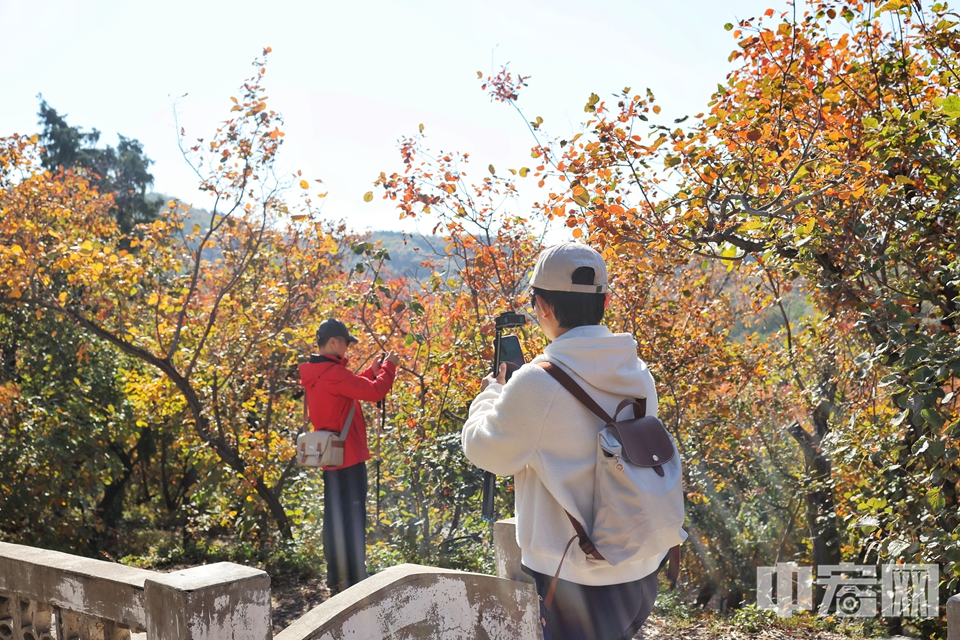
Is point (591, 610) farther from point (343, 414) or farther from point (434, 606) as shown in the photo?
point (343, 414)

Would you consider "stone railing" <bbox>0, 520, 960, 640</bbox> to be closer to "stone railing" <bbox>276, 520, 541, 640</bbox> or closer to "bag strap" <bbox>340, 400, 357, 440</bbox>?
"stone railing" <bbox>276, 520, 541, 640</bbox>

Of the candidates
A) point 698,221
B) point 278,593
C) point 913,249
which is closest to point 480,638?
point 698,221

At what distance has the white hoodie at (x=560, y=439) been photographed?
6.73ft

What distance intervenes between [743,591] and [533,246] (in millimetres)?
5935

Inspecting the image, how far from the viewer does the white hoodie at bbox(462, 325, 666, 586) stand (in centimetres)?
205

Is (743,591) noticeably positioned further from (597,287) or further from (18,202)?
(18,202)

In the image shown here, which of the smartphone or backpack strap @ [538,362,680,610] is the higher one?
the smartphone

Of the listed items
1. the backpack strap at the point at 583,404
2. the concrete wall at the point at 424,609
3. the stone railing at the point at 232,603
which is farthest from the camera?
the concrete wall at the point at 424,609

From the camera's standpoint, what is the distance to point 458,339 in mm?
6258

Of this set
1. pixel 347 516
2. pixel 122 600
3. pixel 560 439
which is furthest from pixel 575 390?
pixel 347 516

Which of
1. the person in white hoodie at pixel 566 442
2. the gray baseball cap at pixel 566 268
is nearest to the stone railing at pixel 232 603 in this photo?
the person in white hoodie at pixel 566 442

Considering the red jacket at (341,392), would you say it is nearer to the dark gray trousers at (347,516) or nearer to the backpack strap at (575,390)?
the dark gray trousers at (347,516)

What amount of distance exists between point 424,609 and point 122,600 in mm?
1057

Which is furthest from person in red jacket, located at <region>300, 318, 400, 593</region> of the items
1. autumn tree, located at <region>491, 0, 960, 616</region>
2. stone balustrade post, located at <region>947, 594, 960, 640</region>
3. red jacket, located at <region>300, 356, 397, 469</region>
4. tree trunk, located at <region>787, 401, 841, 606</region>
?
tree trunk, located at <region>787, 401, 841, 606</region>
